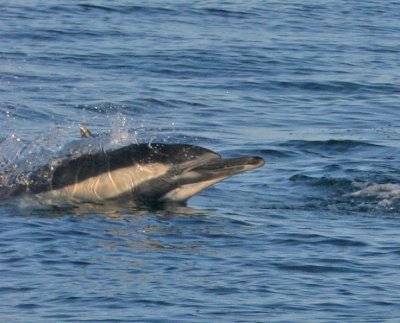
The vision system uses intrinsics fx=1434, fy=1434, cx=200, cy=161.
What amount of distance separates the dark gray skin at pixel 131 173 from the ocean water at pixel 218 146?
32 centimetres

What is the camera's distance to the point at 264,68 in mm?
23344

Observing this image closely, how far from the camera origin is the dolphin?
45.1 ft

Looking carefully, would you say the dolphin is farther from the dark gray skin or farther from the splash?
the splash

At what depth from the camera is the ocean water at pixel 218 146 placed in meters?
10.8

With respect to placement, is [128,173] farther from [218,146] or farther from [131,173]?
[218,146]

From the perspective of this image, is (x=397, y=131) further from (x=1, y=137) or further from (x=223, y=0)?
(x=223, y=0)

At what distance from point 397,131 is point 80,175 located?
6.34 meters

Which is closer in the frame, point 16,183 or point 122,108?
point 16,183

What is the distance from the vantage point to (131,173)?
13.8 meters

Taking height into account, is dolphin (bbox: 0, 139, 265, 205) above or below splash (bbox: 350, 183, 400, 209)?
above

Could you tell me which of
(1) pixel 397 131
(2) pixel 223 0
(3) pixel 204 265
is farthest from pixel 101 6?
(3) pixel 204 265

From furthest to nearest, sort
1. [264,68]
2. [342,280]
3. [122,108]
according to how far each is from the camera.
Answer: [264,68]
[122,108]
[342,280]

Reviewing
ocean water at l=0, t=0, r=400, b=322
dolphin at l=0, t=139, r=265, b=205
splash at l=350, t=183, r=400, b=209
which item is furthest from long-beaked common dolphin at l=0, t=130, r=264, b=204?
splash at l=350, t=183, r=400, b=209

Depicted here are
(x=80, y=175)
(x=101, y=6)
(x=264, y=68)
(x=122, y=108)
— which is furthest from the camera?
(x=101, y=6)
